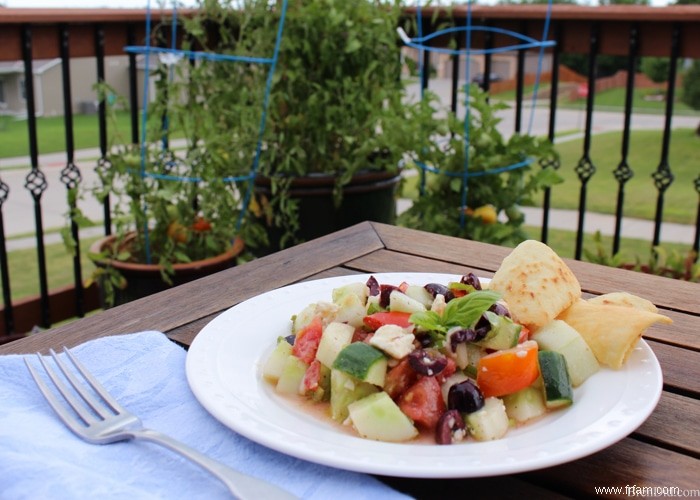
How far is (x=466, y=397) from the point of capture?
0.73 m

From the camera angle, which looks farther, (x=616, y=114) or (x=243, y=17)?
(x=616, y=114)

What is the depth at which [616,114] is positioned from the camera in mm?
17625

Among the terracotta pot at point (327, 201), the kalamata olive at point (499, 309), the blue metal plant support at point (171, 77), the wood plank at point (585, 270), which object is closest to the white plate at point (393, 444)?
the kalamata olive at point (499, 309)

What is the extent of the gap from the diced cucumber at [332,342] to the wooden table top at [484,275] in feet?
0.47

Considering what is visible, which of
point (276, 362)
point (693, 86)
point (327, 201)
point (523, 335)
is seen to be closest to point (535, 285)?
point (523, 335)

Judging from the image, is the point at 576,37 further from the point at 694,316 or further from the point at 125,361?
the point at 125,361

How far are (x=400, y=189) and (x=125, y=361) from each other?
2402mm

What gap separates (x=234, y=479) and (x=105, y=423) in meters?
0.18

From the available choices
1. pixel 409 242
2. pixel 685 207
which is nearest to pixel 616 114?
pixel 685 207

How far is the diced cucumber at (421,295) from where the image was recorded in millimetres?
912

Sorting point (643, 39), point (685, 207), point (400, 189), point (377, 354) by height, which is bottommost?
point (685, 207)

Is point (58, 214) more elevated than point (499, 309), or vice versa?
point (499, 309)

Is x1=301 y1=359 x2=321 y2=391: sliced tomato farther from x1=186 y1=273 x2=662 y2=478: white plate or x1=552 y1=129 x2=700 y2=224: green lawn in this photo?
x1=552 y1=129 x2=700 y2=224: green lawn

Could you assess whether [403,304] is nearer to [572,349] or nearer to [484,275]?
[572,349]
